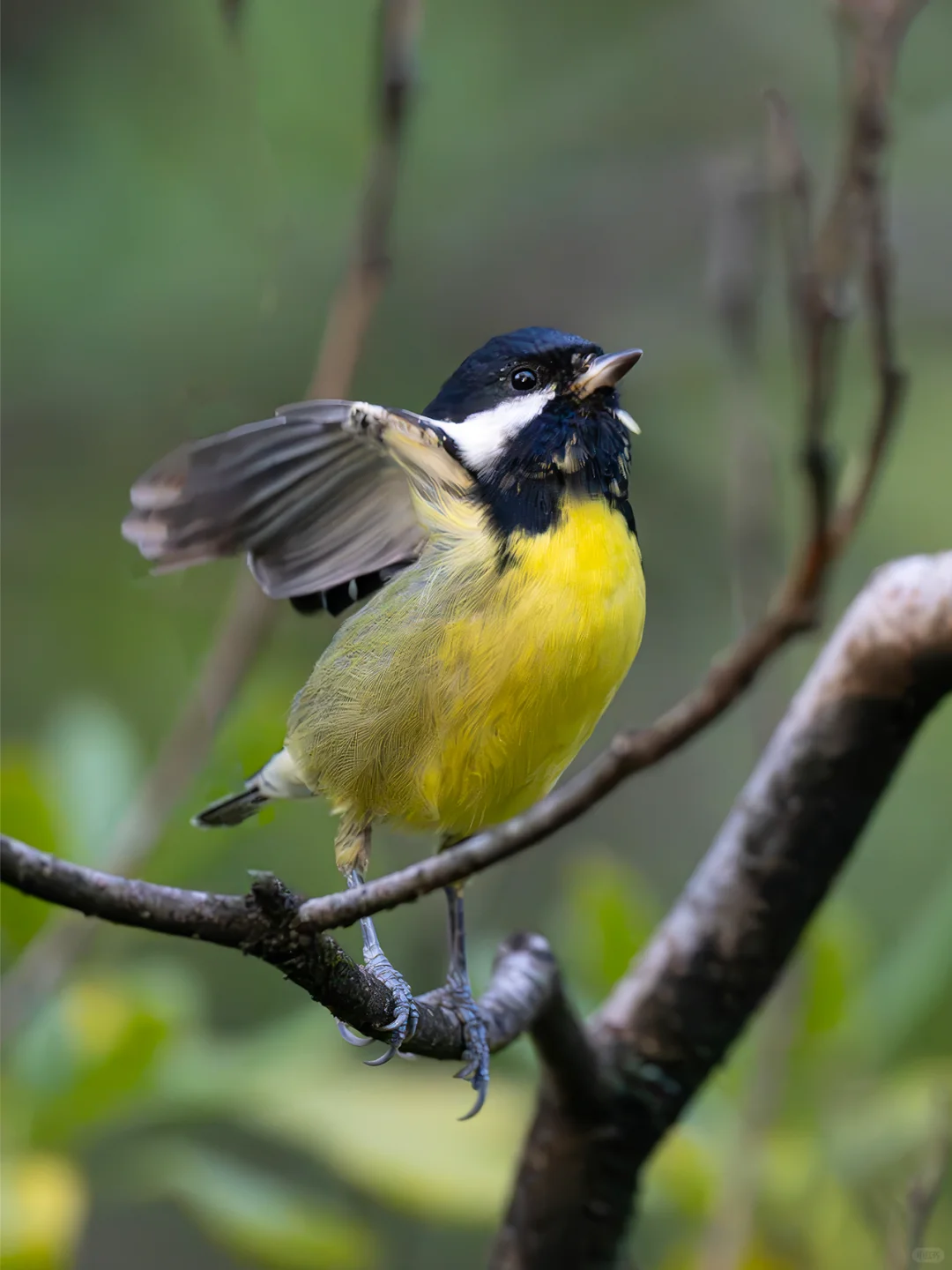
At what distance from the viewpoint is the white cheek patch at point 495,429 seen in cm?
A: 191

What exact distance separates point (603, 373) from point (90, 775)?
1.62m

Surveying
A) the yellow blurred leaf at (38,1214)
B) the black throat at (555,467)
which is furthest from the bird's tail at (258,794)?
the yellow blurred leaf at (38,1214)

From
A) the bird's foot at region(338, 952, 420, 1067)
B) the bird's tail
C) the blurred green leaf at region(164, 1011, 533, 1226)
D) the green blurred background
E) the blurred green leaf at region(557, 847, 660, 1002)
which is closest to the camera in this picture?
the bird's foot at region(338, 952, 420, 1067)

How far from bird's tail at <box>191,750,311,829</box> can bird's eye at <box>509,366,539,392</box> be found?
24.9 inches

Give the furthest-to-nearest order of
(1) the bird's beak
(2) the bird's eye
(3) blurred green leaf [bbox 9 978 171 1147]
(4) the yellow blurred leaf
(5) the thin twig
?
(3) blurred green leaf [bbox 9 978 171 1147], (4) the yellow blurred leaf, (5) the thin twig, (2) the bird's eye, (1) the bird's beak

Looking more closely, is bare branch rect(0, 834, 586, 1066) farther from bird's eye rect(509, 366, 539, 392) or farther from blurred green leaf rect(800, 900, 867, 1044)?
blurred green leaf rect(800, 900, 867, 1044)

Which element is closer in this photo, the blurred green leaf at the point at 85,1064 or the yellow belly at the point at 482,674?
the yellow belly at the point at 482,674

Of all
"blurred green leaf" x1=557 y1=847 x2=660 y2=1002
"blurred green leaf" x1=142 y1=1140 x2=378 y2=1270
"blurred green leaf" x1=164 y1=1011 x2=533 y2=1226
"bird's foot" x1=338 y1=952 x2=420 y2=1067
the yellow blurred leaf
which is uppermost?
"bird's foot" x1=338 y1=952 x2=420 y2=1067

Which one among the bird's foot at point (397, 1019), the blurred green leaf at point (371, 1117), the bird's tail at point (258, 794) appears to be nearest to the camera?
the bird's foot at point (397, 1019)

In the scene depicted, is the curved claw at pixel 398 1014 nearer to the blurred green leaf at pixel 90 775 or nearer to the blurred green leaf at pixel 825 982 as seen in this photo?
the blurred green leaf at pixel 90 775

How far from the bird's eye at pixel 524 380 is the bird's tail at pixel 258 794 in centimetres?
63

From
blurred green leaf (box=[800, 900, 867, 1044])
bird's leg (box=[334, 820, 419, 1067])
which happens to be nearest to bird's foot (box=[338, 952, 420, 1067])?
bird's leg (box=[334, 820, 419, 1067])

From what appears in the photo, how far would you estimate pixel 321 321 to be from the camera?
475 cm

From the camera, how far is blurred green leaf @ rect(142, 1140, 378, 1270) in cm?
265
